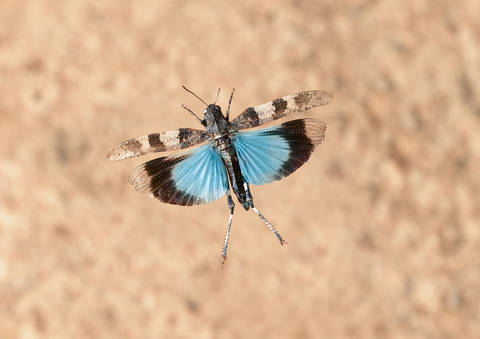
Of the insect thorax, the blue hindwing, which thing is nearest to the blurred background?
the blue hindwing

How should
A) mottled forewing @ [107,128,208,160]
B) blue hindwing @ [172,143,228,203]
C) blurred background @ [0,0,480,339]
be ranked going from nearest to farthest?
blue hindwing @ [172,143,228,203], mottled forewing @ [107,128,208,160], blurred background @ [0,0,480,339]

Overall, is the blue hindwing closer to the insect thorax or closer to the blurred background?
the insect thorax

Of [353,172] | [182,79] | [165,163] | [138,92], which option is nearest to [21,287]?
[138,92]

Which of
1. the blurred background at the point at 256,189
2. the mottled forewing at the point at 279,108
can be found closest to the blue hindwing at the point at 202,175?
the mottled forewing at the point at 279,108

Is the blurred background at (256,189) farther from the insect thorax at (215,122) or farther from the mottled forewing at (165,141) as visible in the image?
the insect thorax at (215,122)

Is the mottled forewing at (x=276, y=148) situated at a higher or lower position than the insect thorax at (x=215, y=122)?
lower

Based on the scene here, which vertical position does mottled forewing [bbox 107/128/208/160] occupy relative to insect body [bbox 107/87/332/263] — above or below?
above

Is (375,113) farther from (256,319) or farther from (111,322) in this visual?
(111,322)
